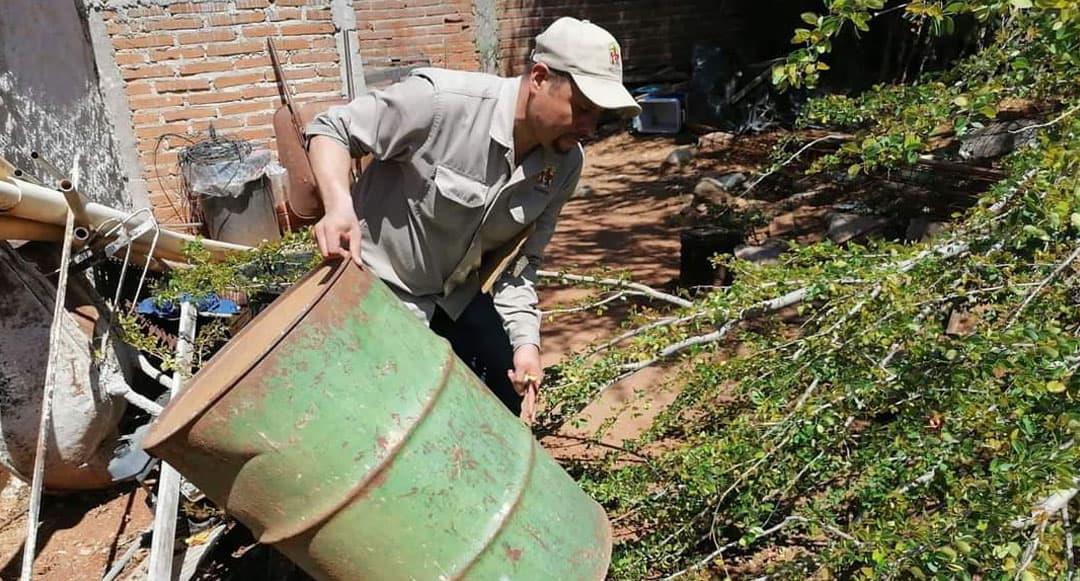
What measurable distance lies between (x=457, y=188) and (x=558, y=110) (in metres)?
0.32

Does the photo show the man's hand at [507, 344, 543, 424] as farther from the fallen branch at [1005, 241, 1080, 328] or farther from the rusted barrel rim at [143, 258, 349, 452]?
the fallen branch at [1005, 241, 1080, 328]

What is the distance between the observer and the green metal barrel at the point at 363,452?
1444mm

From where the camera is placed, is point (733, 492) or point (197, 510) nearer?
point (733, 492)

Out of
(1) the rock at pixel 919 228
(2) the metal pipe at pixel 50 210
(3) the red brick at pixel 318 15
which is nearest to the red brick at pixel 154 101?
(3) the red brick at pixel 318 15

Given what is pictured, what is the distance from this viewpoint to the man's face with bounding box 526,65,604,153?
1.90 metres

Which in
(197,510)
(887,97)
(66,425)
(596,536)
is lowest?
(197,510)

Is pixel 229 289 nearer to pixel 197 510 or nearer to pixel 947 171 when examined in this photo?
pixel 197 510

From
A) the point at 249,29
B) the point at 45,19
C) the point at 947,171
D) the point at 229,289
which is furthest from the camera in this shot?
the point at 249,29

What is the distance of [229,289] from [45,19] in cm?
217

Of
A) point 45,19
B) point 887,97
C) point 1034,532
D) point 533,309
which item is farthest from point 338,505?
point 45,19

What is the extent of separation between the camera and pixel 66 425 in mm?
3219

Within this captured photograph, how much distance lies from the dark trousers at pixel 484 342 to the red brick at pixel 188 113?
13.4 ft

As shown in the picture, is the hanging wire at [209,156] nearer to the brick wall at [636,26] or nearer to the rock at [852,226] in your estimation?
the rock at [852,226]

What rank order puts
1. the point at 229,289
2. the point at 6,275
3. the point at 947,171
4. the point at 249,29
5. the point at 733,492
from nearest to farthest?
the point at 733,492
the point at 6,275
the point at 229,289
the point at 947,171
the point at 249,29
